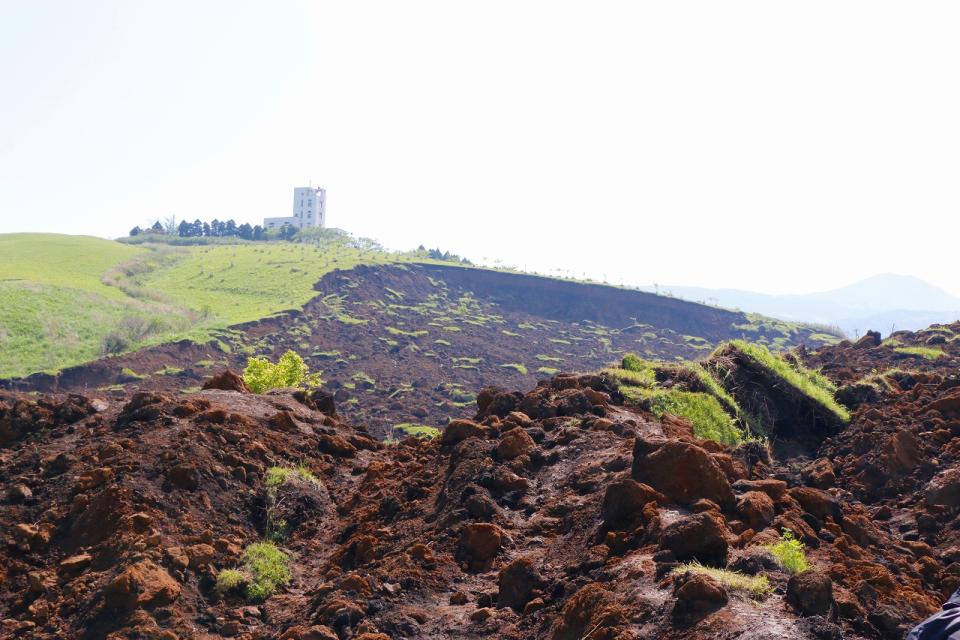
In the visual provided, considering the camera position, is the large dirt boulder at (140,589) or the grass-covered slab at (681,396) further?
the grass-covered slab at (681,396)

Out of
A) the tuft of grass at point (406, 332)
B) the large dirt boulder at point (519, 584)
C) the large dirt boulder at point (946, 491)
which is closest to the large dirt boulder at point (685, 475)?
the large dirt boulder at point (519, 584)

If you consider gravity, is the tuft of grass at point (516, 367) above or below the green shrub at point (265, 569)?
below

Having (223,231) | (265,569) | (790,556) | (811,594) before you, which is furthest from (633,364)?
(223,231)

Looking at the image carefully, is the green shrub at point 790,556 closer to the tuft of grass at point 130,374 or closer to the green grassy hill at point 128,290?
the tuft of grass at point 130,374

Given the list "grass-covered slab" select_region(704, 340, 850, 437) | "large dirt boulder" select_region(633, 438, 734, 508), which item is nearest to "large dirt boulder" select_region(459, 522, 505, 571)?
"large dirt boulder" select_region(633, 438, 734, 508)

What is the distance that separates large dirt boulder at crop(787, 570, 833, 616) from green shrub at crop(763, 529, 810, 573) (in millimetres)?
574

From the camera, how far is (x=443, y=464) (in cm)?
1001

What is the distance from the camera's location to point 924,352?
1992 centimetres

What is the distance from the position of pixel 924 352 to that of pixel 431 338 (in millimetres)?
44824

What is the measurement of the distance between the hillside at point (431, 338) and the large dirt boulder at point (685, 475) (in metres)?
29.4

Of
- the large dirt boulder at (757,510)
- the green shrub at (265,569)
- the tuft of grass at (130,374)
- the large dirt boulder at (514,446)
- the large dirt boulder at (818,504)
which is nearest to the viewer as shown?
the large dirt boulder at (757,510)

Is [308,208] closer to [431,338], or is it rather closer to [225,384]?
[431,338]

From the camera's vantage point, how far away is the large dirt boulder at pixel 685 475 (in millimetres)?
6766

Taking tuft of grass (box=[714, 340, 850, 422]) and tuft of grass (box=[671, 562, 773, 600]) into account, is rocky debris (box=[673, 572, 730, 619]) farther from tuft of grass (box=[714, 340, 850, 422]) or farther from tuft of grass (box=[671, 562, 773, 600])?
tuft of grass (box=[714, 340, 850, 422])
